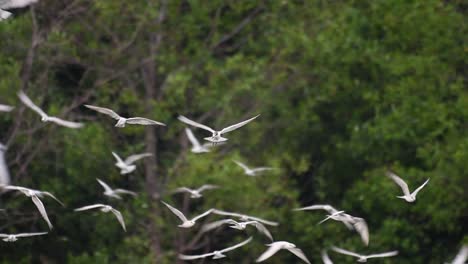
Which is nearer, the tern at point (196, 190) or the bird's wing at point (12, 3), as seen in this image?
the bird's wing at point (12, 3)

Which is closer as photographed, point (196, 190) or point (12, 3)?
point (12, 3)

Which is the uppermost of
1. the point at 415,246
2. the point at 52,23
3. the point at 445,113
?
the point at 52,23

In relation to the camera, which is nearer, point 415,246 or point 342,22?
point 415,246

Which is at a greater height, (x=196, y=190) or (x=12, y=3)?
(x=12, y=3)

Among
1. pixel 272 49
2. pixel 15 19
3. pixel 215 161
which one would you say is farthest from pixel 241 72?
pixel 15 19

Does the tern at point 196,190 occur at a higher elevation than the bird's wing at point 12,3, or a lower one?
lower

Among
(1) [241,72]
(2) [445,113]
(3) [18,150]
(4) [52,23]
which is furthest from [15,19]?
(2) [445,113]

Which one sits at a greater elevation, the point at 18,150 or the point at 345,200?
the point at 18,150

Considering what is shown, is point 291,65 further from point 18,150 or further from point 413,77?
point 18,150

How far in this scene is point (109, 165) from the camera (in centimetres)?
1866

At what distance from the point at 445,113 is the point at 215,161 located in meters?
3.60

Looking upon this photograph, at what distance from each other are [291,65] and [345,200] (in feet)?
7.93

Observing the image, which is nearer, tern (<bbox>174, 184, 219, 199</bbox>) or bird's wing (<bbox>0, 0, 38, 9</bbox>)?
bird's wing (<bbox>0, 0, 38, 9</bbox>)

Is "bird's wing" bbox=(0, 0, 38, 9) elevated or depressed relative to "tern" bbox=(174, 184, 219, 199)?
elevated
